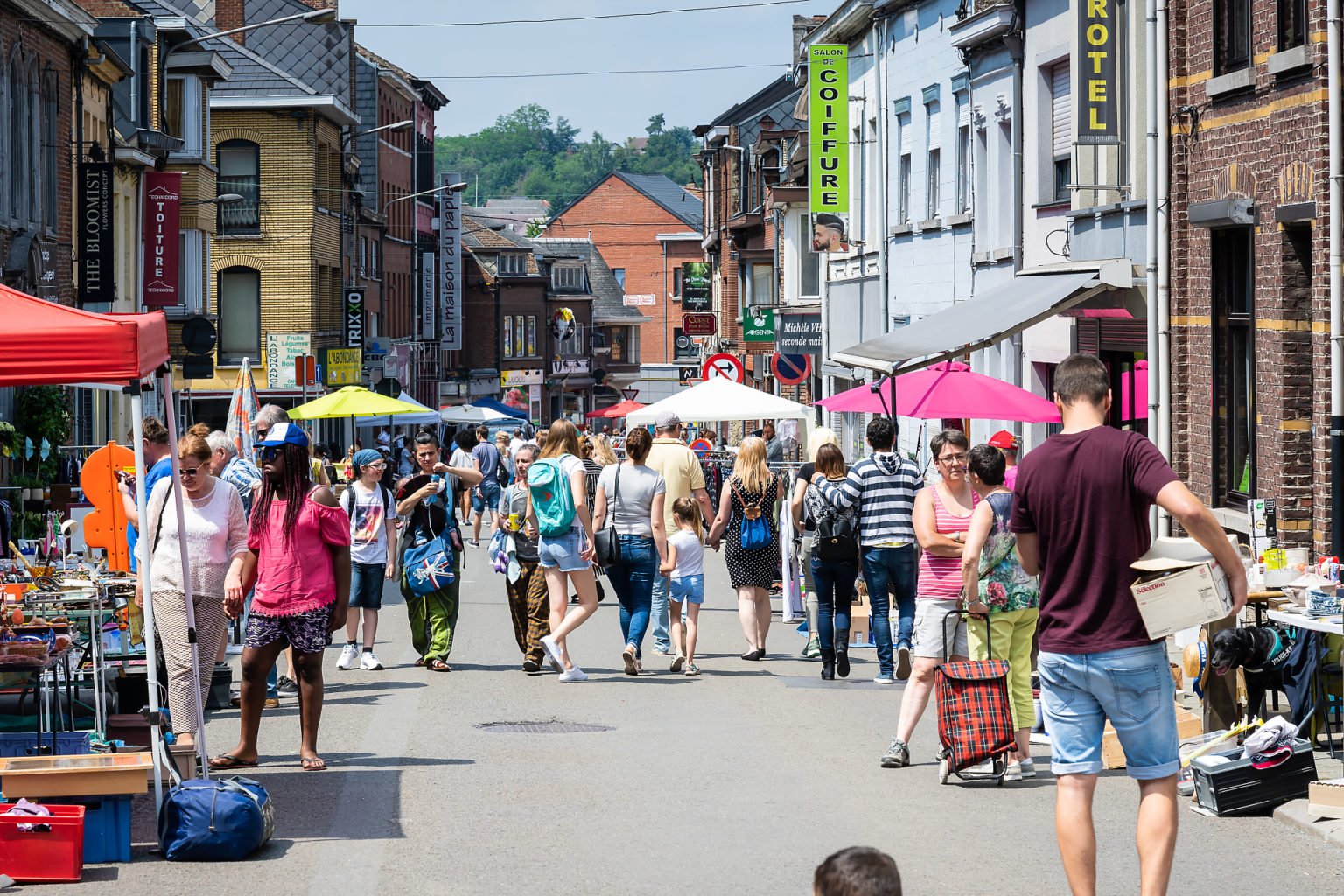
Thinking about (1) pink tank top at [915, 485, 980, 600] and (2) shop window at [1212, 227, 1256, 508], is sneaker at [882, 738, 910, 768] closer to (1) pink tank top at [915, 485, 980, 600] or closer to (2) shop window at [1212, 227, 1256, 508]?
(1) pink tank top at [915, 485, 980, 600]

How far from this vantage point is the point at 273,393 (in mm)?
52094

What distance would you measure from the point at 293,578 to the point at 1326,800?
524 centimetres

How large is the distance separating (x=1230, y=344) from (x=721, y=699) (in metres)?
5.93

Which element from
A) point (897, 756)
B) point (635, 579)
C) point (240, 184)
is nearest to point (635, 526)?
point (635, 579)

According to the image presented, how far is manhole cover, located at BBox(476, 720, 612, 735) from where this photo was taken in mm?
11656

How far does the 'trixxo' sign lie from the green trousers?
76.3 ft

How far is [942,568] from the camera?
416 inches

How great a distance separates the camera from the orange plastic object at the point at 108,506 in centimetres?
1517

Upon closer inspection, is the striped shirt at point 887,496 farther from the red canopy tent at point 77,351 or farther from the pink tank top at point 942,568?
the red canopy tent at point 77,351

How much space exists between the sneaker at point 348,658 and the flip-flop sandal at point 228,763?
4.49 metres

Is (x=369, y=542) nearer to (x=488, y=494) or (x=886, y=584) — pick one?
(x=886, y=584)

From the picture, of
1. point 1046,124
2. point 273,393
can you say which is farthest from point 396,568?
point 273,393

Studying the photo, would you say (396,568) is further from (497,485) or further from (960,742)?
(497,485)

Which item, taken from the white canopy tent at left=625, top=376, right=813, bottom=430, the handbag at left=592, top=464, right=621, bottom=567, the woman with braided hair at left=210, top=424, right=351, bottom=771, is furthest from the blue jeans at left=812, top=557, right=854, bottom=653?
the white canopy tent at left=625, top=376, right=813, bottom=430
